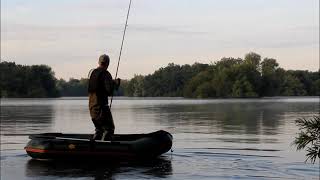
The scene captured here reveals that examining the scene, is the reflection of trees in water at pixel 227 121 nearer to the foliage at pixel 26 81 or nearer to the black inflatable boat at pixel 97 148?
the black inflatable boat at pixel 97 148

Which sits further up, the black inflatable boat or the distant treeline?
the distant treeline

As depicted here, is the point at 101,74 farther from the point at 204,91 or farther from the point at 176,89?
the point at 176,89

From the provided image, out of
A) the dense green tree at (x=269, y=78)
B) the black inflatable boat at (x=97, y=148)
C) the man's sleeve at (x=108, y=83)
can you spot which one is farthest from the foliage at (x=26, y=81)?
the man's sleeve at (x=108, y=83)

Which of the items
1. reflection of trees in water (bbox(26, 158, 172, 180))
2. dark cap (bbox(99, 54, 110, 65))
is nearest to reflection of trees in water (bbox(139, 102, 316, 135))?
reflection of trees in water (bbox(26, 158, 172, 180))

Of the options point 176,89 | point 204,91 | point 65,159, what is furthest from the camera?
point 176,89

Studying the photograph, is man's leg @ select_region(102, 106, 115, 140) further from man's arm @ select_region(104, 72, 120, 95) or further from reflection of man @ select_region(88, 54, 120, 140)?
man's arm @ select_region(104, 72, 120, 95)

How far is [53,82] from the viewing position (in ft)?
480

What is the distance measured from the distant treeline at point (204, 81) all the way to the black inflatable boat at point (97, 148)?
3896 inches

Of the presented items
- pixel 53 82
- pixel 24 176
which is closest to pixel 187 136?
pixel 24 176

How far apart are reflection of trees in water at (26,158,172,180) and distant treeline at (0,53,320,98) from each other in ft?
327

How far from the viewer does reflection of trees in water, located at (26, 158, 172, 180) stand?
11070mm

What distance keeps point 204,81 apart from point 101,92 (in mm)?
116416

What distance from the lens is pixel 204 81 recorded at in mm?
128500

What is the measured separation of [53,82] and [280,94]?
187ft
